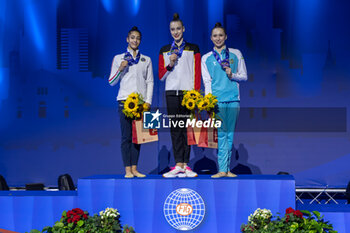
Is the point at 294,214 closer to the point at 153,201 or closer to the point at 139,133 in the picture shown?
the point at 153,201

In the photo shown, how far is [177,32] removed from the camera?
212 inches

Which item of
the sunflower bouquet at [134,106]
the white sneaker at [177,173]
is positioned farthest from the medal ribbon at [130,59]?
the white sneaker at [177,173]

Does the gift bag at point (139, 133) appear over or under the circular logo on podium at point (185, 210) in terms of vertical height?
over

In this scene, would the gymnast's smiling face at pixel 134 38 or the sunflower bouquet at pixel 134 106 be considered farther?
the gymnast's smiling face at pixel 134 38

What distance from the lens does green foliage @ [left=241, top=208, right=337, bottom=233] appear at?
4.55m

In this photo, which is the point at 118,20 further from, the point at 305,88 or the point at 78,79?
the point at 305,88

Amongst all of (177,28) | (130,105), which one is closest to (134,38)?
(177,28)

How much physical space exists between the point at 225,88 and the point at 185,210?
1.35 metres

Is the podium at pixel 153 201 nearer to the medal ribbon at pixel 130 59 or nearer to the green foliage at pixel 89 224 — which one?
the green foliage at pixel 89 224

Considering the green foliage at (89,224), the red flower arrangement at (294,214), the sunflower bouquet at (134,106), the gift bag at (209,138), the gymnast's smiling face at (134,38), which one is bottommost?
the green foliage at (89,224)

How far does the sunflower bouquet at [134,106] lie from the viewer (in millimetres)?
5227

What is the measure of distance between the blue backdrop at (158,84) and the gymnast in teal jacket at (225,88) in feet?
7.78

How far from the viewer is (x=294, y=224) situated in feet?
14.8

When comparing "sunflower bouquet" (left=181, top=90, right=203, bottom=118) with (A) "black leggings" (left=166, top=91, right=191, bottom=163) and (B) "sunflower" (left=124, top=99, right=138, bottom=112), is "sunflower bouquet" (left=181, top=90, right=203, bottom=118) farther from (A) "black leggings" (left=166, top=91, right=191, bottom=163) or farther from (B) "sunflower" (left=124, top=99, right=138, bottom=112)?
(B) "sunflower" (left=124, top=99, right=138, bottom=112)
